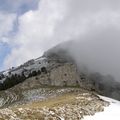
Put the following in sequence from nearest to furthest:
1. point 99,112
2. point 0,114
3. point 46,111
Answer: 1. point 0,114
2. point 46,111
3. point 99,112

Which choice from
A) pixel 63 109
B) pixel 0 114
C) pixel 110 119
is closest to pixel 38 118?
pixel 0 114

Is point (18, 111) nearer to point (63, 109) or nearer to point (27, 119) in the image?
point (27, 119)

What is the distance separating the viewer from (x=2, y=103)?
5541 inches

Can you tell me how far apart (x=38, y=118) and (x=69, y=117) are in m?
4.51

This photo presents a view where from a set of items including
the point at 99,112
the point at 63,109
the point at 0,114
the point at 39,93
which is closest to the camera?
the point at 0,114

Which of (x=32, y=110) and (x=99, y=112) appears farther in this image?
(x=99, y=112)

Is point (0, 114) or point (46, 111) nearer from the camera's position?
point (0, 114)

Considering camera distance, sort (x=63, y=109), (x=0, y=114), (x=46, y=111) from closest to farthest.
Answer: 1. (x=0, y=114)
2. (x=46, y=111)
3. (x=63, y=109)

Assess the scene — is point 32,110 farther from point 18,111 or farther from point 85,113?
point 85,113

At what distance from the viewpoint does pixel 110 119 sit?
39438mm

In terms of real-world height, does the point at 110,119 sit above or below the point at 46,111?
below

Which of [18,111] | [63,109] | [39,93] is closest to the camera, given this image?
[18,111]

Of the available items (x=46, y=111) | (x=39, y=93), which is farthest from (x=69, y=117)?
(x=39, y=93)

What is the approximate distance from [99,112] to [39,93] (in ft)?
288
